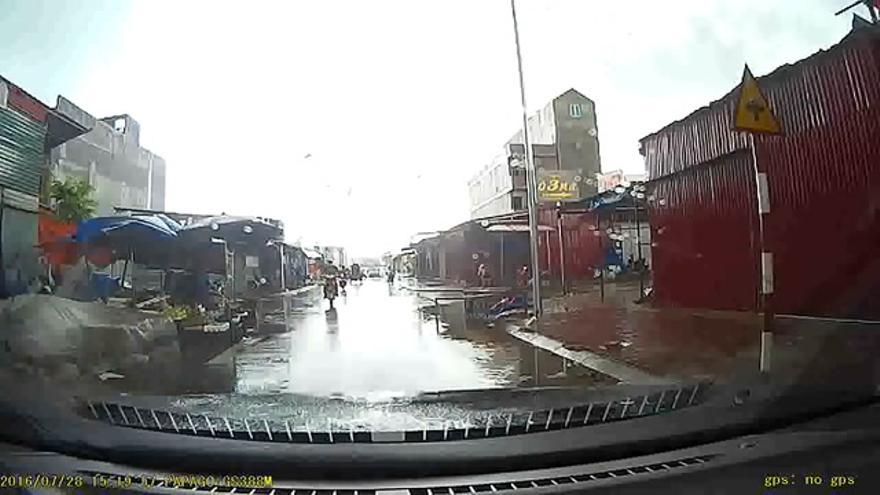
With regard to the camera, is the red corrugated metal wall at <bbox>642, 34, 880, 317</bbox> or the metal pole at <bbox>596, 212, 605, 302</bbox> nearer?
the red corrugated metal wall at <bbox>642, 34, 880, 317</bbox>

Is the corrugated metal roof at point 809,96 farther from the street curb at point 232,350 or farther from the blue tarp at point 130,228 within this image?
the blue tarp at point 130,228

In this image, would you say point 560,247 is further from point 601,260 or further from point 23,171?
point 23,171

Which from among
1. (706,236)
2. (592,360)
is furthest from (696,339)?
(706,236)

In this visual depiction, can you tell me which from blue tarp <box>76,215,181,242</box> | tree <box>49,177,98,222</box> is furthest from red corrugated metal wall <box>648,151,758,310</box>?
tree <box>49,177,98,222</box>

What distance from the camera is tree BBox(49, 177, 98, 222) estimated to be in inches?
206

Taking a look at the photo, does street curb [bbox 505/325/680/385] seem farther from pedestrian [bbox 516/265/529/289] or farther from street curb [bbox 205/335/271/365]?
street curb [bbox 205/335/271/365]

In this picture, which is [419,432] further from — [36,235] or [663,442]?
[36,235]

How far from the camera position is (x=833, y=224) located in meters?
9.04

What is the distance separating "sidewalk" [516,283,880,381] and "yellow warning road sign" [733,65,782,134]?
5.31 feet

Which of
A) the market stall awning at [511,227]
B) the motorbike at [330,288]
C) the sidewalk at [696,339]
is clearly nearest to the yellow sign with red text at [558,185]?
the market stall awning at [511,227]

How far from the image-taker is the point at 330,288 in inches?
403

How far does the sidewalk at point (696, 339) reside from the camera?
5.24 m

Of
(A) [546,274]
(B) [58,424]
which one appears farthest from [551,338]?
(B) [58,424]

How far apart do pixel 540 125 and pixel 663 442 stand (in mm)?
5830
